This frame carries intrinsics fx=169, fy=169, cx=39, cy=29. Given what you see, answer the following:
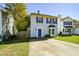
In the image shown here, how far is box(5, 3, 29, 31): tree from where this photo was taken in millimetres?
9906

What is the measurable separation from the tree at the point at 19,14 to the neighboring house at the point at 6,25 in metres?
0.27

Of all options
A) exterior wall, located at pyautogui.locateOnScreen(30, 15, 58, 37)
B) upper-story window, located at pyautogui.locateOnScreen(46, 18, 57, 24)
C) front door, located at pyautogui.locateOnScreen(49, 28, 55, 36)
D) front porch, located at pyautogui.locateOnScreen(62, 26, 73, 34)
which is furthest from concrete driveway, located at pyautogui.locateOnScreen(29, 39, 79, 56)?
upper-story window, located at pyautogui.locateOnScreen(46, 18, 57, 24)

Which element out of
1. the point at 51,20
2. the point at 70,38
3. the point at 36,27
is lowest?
the point at 70,38

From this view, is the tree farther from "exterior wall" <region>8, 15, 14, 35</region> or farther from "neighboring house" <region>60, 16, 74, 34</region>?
"neighboring house" <region>60, 16, 74, 34</region>

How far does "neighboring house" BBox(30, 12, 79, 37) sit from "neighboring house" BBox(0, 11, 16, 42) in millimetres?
→ 1270

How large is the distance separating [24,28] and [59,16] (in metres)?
2.18

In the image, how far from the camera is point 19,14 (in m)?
10.3

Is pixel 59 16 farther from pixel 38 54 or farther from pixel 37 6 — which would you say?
pixel 38 54

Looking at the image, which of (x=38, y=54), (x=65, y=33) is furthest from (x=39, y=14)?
(x=38, y=54)

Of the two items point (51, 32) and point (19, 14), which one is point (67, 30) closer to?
point (51, 32)

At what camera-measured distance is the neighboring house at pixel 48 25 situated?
975 centimetres

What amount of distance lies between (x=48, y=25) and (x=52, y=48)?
2.69 metres

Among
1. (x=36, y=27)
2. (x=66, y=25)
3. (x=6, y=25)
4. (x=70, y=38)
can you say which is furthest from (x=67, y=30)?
(x=6, y=25)

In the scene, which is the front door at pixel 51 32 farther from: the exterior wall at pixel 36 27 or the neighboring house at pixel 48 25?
the exterior wall at pixel 36 27
